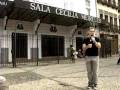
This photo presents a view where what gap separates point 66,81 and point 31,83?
1395 millimetres

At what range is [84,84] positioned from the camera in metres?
10.1

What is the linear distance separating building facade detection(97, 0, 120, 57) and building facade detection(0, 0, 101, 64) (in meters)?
4.20

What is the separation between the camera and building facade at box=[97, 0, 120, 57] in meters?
33.4

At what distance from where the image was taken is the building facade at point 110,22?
109 ft

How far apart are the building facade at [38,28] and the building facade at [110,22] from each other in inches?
165

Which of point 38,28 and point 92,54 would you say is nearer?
point 92,54

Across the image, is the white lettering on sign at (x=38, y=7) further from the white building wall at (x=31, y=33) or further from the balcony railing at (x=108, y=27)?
the balcony railing at (x=108, y=27)

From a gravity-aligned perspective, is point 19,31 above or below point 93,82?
above

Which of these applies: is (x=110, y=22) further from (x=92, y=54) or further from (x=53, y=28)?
(x=92, y=54)

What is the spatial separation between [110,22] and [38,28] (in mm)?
15602

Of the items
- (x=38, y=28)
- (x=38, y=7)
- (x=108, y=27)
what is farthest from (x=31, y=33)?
(x=108, y=27)

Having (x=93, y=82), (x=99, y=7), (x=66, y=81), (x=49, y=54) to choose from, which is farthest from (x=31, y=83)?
(x=99, y=7)

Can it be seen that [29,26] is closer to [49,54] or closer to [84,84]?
[49,54]

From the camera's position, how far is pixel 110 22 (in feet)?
121
